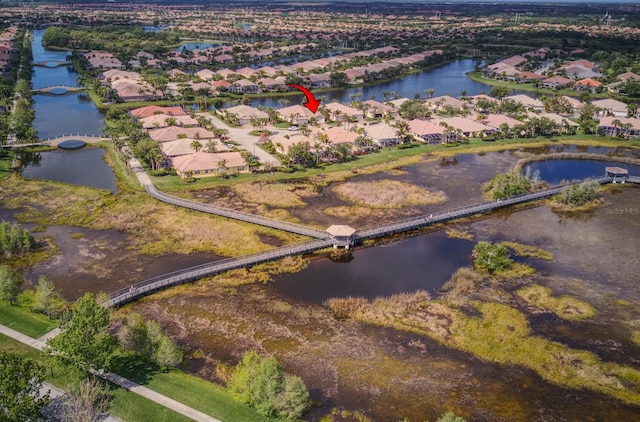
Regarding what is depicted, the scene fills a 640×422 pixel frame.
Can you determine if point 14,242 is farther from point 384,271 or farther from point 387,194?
point 387,194

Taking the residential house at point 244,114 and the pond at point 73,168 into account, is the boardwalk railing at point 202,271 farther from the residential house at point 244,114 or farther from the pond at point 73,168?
the residential house at point 244,114

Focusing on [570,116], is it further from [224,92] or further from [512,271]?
[224,92]

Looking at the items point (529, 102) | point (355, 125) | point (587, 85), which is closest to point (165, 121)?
point (355, 125)

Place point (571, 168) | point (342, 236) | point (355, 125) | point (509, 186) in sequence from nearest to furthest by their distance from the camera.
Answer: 1. point (342, 236)
2. point (509, 186)
3. point (571, 168)
4. point (355, 125)

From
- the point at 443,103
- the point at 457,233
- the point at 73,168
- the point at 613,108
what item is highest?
the point at 443,103

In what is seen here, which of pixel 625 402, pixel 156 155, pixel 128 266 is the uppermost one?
pixel 156 155

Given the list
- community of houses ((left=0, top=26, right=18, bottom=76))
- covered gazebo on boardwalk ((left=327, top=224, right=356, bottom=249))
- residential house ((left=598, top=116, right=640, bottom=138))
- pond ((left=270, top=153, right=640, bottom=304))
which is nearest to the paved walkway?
pond ((left=270, top=153, right=640, bottom=304))

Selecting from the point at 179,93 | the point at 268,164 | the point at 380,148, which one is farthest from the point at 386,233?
the point at 179,93
